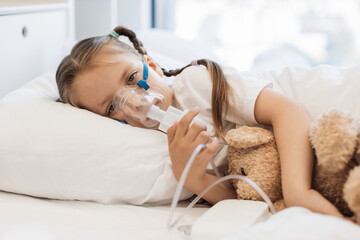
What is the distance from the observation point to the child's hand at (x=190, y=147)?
2.82 feet

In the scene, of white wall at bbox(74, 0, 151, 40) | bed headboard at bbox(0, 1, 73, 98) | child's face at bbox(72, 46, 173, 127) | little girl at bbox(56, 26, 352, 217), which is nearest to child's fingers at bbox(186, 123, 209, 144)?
little girl at bbox(56, 26, 352, 217)

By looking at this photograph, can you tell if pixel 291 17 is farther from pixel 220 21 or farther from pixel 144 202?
pixel 144 202

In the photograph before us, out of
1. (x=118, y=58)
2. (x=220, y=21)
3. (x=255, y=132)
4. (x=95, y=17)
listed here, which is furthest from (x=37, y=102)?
(x=220, y=21)

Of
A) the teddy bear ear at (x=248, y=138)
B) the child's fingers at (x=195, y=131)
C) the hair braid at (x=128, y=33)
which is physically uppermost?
the hair braid at (x=128, y=33)

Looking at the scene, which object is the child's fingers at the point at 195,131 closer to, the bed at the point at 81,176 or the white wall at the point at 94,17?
the bed at the point at 81,176

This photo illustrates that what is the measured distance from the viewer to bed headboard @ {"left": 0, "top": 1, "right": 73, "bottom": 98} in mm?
1268

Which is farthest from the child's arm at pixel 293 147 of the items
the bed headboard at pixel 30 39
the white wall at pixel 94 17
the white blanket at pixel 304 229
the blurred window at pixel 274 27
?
the blurred window at pixel 274 27

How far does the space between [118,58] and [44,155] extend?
1.08 feet

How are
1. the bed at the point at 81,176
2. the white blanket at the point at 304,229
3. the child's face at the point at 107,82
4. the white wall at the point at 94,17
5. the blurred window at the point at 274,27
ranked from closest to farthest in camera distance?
the white blanket at the point at 304,229, the bed at the point at 81,176, the child's face at the point at 107,82, the white wall at the point at 94,17, the blurred window at the point at 274,27

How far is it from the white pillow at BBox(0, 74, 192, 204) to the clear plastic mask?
0.06 m

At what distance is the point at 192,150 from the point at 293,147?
0.66 ft

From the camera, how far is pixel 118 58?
1.11 metres

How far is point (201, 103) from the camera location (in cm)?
105

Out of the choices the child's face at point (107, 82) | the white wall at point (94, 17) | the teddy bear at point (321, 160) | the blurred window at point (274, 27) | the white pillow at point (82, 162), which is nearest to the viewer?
the teddy bear at point (321, 160)
